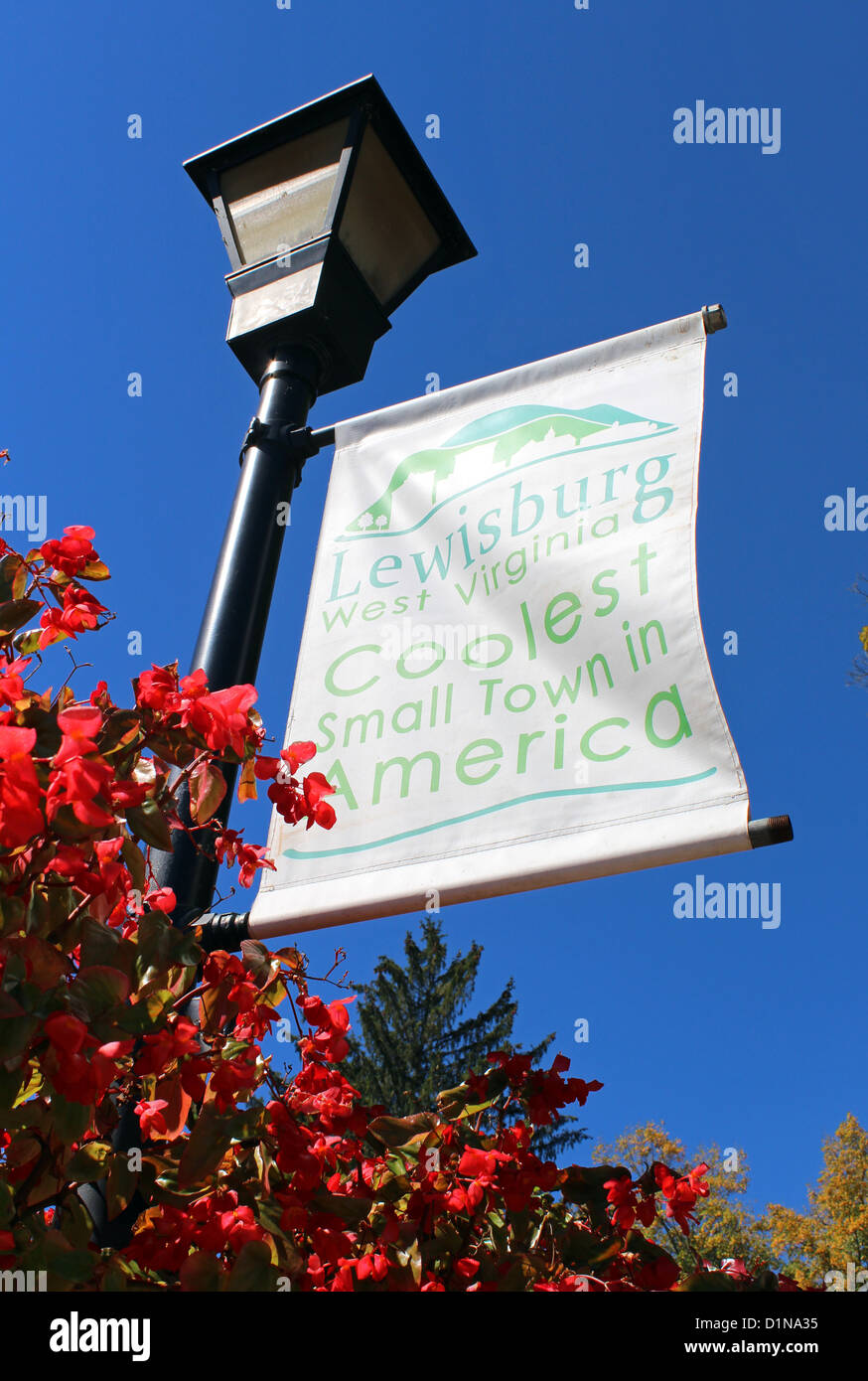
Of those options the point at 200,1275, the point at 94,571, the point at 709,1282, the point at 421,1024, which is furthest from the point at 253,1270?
the point at 421,1024

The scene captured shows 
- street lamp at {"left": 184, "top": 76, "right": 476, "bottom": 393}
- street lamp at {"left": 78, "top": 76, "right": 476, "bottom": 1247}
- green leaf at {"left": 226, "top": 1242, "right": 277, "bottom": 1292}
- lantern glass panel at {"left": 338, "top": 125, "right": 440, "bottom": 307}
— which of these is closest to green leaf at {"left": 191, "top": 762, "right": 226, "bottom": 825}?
green leaf at {"left": 226, "top": 1242, "right": 277, "bottom": 1292}

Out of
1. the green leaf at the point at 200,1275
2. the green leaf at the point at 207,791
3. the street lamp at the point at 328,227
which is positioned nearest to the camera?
the green leaf at the point at 200,1275

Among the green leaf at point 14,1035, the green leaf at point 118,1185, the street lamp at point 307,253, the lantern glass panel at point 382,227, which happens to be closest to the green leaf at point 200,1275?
the green leaf at point 118,1185

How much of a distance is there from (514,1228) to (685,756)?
0.92 meters

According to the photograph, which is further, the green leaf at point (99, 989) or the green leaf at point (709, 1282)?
the green leaf at point (709, 1282)

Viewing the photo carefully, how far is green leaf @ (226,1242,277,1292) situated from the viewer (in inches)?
42.4

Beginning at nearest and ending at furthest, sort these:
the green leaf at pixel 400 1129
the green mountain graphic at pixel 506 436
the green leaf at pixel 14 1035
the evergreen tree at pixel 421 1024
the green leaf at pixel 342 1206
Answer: the green leaf at pixel 14 1035
the green leaf at pixel 342 1206
the green leaf at pixel 400 1129
the green mountain graphic at pixel 506 436
the evergreen tree at pixel 421 1024

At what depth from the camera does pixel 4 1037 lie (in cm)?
88

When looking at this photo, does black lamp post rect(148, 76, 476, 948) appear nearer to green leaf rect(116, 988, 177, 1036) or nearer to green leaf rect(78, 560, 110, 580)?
green leaf rect(78, 560, 110, 580)

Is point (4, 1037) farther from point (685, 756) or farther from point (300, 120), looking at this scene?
point (300, 120)

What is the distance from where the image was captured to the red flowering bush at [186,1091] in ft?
3.12

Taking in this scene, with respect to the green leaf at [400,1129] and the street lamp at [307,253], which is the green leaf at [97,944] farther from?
the street lamp at [307,253]

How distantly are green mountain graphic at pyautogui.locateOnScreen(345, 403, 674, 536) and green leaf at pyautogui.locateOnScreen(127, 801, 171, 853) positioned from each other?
1.38 metres
